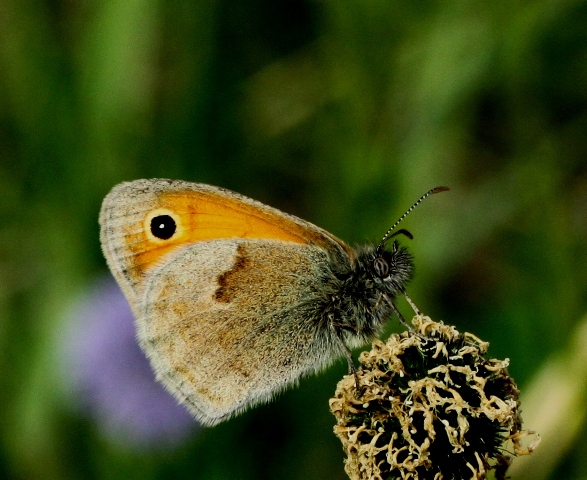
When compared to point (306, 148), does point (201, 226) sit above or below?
below

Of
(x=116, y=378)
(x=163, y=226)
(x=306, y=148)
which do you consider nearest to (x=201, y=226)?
(x=163, y=226)

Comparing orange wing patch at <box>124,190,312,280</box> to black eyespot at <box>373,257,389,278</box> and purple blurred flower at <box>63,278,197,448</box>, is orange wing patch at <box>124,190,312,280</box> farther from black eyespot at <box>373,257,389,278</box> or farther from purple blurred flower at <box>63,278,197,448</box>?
purple blurred flower at <box>63,278,197,448</box>

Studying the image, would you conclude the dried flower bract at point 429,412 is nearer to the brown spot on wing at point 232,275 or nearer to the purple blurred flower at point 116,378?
the brown spot on wing at point 232,275

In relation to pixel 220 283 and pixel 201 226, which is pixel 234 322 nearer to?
pixel 220 283

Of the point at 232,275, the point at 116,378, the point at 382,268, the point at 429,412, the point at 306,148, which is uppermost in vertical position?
the point at 306,148

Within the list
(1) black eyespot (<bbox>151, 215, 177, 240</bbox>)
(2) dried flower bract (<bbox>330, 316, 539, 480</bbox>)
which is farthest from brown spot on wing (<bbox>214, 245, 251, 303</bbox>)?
(2) dried flower bract (<bbox>330, 316, 539, 480</bbox>)

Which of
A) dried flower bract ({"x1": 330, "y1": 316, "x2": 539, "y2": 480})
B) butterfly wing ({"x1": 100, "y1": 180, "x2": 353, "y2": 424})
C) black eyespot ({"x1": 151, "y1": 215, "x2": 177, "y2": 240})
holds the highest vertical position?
black eyespot ({"x1": 151, "y1": 215, "x2": 177, "y2": 240})

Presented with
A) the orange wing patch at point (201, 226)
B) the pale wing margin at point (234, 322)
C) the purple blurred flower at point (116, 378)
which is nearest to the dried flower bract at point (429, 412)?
the pale wing margin at point (234, 322)
